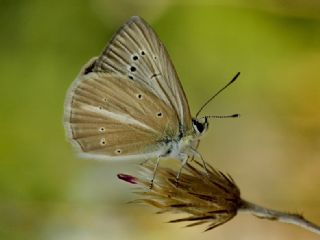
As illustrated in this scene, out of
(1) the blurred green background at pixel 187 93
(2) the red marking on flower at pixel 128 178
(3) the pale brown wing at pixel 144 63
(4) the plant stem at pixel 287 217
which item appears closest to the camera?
(4) the plant stem at pixel 287 217

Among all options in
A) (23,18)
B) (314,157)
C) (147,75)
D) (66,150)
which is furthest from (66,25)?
(147,75)

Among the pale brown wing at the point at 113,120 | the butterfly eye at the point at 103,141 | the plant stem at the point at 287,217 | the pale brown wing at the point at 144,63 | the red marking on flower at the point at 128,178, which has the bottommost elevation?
the red marking on flower at the point at 128,178

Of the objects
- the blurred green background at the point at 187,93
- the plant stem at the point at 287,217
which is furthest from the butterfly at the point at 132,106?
the blurred green background at the point at 187,93

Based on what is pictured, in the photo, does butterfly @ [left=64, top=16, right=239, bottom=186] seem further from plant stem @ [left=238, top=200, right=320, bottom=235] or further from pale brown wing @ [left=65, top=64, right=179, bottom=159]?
plant stem @ [left=238, top=200, right=320, bottom=235]

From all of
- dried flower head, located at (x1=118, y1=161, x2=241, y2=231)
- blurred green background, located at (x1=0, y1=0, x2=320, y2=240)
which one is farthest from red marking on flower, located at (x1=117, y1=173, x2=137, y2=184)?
blurred green background, located at (x1=0, y1=0, x2=320, y2=240)

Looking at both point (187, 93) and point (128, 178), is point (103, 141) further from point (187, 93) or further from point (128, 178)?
point (187, 93)

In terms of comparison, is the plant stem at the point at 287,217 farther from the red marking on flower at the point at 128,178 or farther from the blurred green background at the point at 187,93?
the blurred green background at the point at 187,93

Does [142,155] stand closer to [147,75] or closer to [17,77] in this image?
[147,75]
